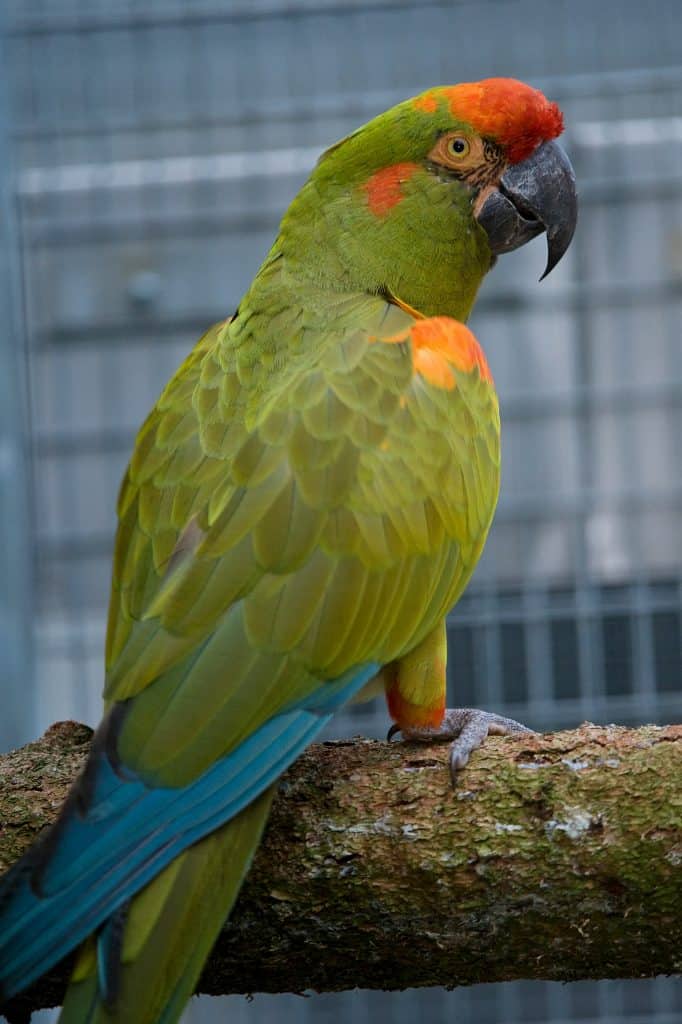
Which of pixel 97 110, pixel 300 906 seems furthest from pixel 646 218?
pixel 300 906

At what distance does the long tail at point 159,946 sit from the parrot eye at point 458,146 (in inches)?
45.5

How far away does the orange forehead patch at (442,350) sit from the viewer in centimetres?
174

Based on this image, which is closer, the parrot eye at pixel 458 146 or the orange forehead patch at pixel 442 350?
the orange forehead patch at pixel 442 350

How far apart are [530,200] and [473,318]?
123 cm

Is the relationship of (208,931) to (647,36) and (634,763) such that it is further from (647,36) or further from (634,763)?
(647,36)

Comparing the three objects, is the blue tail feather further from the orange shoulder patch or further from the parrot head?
the parrot head

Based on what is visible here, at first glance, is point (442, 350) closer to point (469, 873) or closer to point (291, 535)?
point (291, 535)

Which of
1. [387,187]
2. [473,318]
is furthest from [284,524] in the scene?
[473,318]

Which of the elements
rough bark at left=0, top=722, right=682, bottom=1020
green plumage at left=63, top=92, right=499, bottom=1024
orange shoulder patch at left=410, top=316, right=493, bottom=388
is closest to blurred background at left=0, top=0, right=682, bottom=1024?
green plumage at left=63, top=92, right=499, bottom=1024

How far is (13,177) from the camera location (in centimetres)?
301

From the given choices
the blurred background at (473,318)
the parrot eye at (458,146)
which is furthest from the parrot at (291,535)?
the blurred background at (473,318)

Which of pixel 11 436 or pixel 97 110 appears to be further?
pixel 97 110

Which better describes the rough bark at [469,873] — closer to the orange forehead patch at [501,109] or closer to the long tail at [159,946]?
the long tail at [159,946]

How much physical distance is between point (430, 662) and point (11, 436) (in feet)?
5.04
